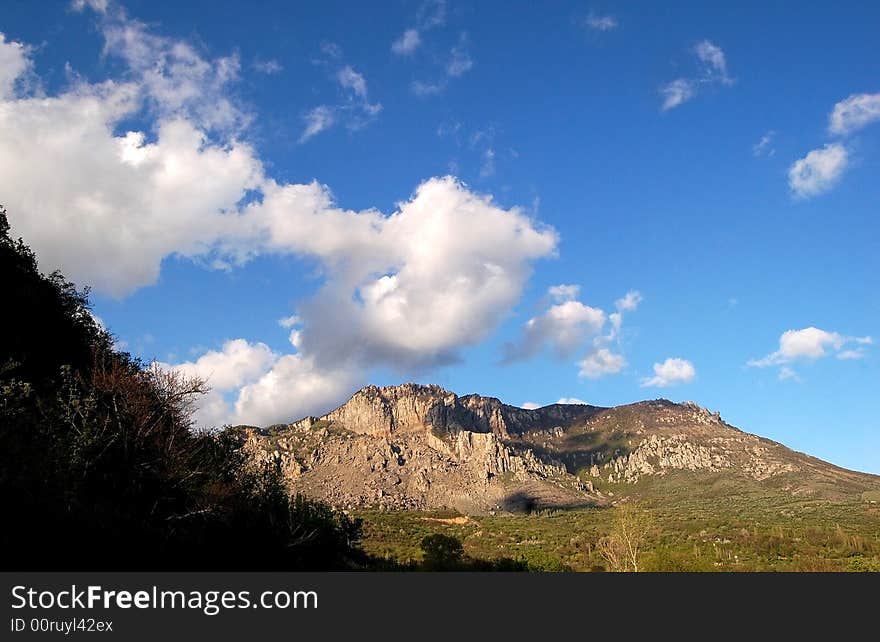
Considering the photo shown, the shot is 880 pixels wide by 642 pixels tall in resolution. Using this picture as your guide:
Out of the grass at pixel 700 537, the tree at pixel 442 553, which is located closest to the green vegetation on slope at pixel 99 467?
the tree at pixel 442 553

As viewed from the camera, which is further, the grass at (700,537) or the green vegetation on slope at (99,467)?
the grass at (700,537)

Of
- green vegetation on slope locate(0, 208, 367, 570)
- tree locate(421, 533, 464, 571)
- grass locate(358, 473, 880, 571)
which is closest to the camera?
green vegetation on slope locate(0, 208, 367, 570)

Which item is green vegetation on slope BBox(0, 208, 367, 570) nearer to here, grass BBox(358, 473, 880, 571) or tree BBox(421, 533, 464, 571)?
tree BBox(421, 533, 464, 571)

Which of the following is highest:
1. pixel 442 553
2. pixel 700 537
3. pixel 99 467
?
pixel 99 467

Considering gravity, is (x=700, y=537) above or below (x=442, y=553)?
below

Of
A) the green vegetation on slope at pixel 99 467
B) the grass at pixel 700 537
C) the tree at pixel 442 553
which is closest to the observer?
the green vegetation on slope at pixel 99 467

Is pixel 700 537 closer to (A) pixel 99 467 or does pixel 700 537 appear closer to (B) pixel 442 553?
(B) pixel 442 553

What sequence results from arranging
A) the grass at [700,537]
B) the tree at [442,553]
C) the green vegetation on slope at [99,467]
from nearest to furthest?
the green vegetation on slope at [99,467], the tree at [442,553], the grass at [700,537]

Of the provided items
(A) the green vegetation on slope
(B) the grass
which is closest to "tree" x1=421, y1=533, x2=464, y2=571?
(B) the grass

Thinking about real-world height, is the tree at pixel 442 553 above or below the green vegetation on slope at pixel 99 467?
below

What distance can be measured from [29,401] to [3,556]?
37.1 feet

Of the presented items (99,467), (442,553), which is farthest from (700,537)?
(99,467)

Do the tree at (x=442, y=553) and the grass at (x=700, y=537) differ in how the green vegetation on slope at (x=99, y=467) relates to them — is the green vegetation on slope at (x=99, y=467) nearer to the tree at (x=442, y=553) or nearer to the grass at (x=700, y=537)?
the tree at (x=442, y=553)
